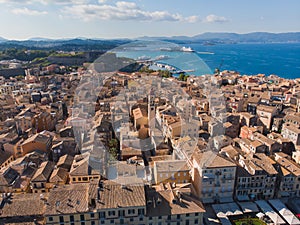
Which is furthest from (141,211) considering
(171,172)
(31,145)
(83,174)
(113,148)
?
(31,145)

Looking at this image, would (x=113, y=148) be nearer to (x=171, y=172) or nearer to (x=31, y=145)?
(x=171, y=172)

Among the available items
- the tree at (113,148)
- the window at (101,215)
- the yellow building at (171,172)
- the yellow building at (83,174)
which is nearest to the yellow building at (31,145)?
the tree at (113,148)

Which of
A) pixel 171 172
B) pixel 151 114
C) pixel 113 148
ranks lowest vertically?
pixel 113 148

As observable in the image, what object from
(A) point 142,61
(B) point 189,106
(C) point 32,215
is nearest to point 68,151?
(C) point 32,215

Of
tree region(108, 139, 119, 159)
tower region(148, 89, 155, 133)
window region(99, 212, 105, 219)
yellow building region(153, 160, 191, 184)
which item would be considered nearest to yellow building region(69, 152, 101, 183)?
tree region(108, 139, 119, 159)

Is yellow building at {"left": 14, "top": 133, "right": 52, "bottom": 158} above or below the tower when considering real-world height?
below

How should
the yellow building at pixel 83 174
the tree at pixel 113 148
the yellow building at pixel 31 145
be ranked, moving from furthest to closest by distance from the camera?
the yellow building at pixel 31 145, the tree at pixel 113 148, the yellow building at pixel 83 174

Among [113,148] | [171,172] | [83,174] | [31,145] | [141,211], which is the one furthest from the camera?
[31,145]

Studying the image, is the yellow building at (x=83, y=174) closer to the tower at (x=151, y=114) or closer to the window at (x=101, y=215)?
the window at (x=101, y=215)

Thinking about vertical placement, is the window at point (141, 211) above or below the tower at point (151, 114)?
below

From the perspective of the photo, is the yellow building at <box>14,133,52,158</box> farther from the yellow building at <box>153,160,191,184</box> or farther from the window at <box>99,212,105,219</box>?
the window at <box>99,212,105,219</box>

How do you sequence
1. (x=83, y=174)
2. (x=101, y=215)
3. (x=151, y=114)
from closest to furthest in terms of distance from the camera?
(x=101, y=215)
(x=83, y=174)
(x=151, y=114)

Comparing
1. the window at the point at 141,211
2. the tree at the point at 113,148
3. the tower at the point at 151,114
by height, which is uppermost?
the tower at the point at 151,114
